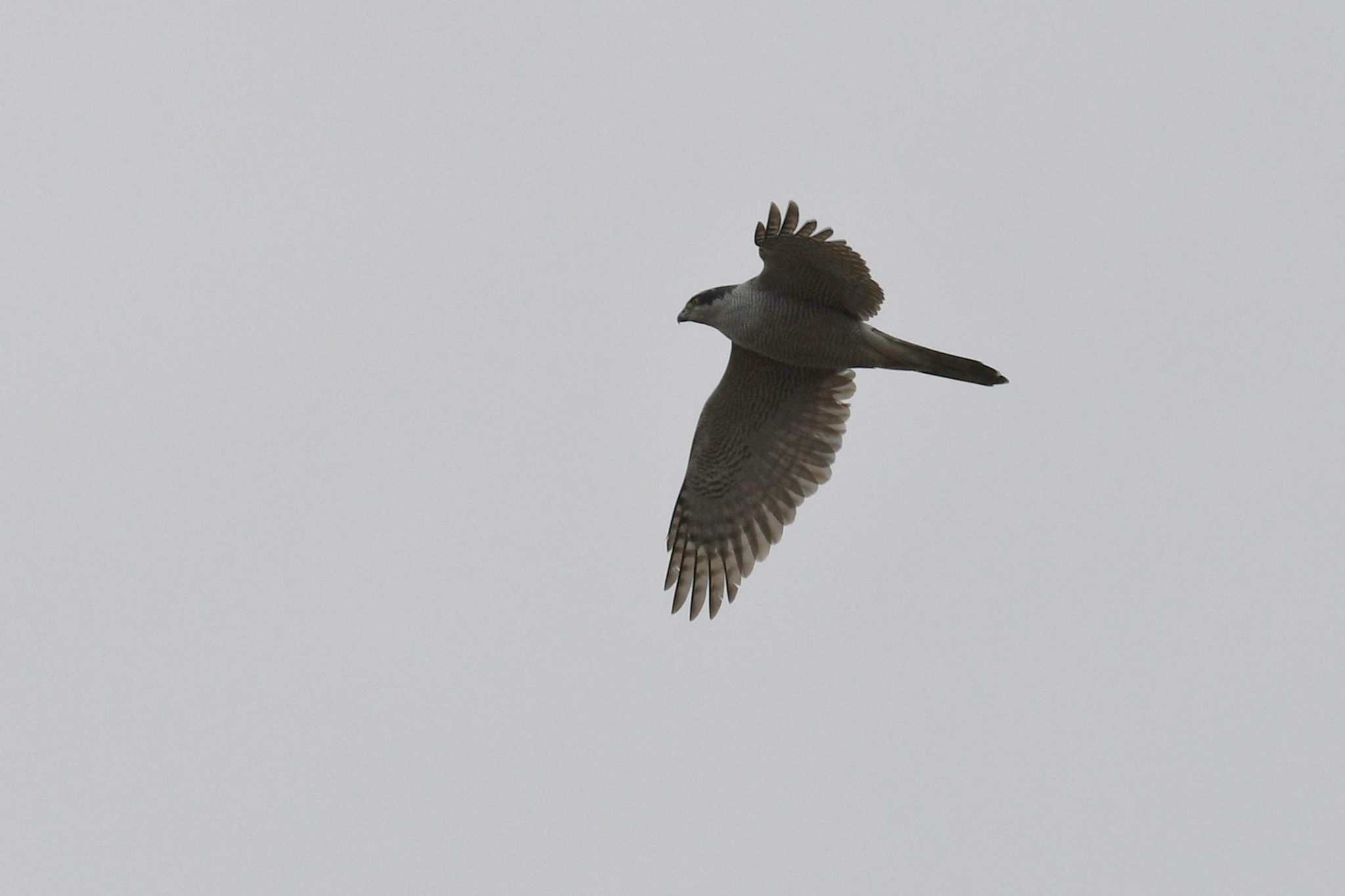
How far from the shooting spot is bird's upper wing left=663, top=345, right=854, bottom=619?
13.5 meters

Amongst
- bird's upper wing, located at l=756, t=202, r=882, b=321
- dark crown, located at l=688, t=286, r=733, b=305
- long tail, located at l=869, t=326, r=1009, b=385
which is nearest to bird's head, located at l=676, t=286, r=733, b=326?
dark crown, located at l=688, t=286, r=733, b=305

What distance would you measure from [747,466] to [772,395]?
0.72 meters

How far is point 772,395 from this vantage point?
1349 cm

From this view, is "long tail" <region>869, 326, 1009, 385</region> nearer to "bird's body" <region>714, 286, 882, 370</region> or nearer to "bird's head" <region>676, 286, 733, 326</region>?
"bird's body" <region>714, 286, 882, 370</region>

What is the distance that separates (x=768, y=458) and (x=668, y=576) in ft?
4.61

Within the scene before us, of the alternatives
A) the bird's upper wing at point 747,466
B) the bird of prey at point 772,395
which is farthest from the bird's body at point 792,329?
the bird's upper wing at point 747,466

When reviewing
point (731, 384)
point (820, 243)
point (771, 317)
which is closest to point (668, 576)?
point (731, 384)

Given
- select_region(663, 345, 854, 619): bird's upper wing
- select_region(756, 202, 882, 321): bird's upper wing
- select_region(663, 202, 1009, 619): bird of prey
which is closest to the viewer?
select_region(756, 202, 882, 321): bird's upper wing

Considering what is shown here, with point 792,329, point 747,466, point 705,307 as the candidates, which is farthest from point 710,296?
point 747,466

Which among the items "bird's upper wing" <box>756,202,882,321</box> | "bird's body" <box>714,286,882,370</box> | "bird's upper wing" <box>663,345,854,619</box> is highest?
Answer: "bird's upper wing" <box>756,202,882,321</box>

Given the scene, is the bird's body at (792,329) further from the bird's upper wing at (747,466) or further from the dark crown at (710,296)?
the bird's upper wing at (747,466)

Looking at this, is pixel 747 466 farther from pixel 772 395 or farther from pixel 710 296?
pixel 710 296

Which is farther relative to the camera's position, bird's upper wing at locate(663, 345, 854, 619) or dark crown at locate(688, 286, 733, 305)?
bird's upper wing at locate(663, 345, 854, 619)

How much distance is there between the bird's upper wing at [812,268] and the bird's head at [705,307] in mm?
453
